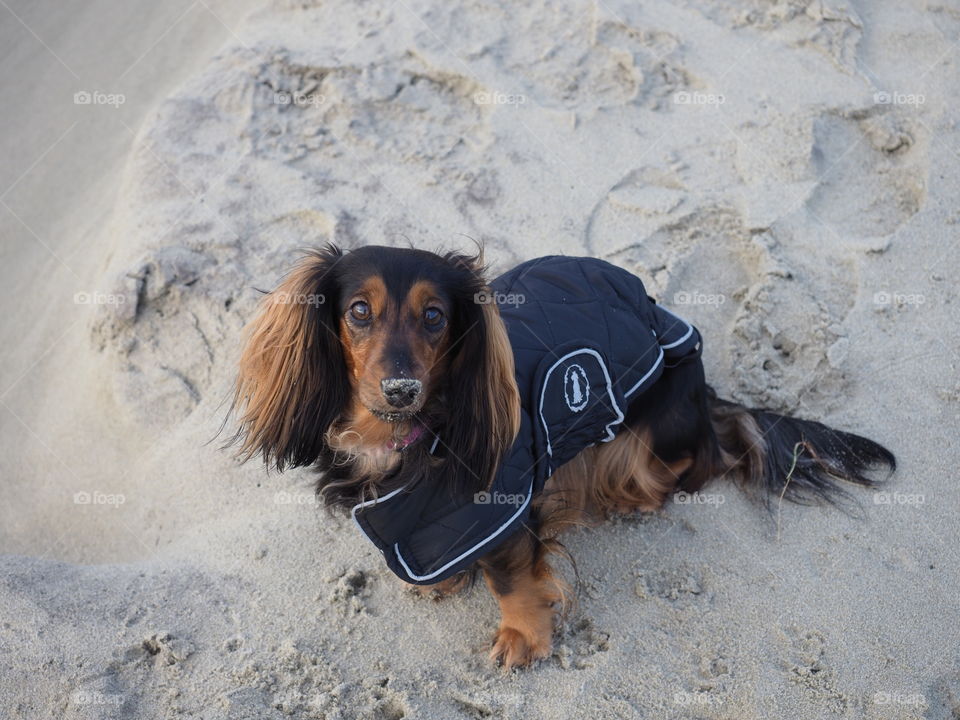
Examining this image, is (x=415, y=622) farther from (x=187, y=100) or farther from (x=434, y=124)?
(x=187, y=100)

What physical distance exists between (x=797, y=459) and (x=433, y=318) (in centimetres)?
189

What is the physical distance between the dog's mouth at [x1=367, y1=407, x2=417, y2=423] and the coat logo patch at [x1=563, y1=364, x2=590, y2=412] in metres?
0.68

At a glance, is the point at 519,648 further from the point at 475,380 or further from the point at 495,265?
the point at 495,265

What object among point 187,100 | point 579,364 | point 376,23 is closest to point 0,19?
point 187,100

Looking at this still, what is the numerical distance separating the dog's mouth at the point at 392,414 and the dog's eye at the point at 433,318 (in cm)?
27

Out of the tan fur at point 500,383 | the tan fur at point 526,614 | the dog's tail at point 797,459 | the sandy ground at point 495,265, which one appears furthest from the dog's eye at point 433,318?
the dog's tail at point 797,459

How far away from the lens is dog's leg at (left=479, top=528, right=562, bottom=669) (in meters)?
3.02

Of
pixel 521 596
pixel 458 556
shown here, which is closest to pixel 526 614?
pixel 521 596

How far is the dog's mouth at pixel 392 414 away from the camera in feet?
7.95

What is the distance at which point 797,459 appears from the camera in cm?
356

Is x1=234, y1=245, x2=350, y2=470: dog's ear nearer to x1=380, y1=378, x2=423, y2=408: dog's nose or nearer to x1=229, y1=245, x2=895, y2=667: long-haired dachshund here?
x1=229, y1=245, x2=895, y2=667: long-haired dachshund

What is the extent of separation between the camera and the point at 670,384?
3.38 metres

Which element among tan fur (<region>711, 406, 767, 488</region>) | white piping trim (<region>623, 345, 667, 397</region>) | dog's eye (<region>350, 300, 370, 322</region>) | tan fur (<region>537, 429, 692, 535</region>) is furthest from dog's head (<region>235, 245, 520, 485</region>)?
tan fur (<region>711, 406, 767, 488</region>)

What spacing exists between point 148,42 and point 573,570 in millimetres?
4605
